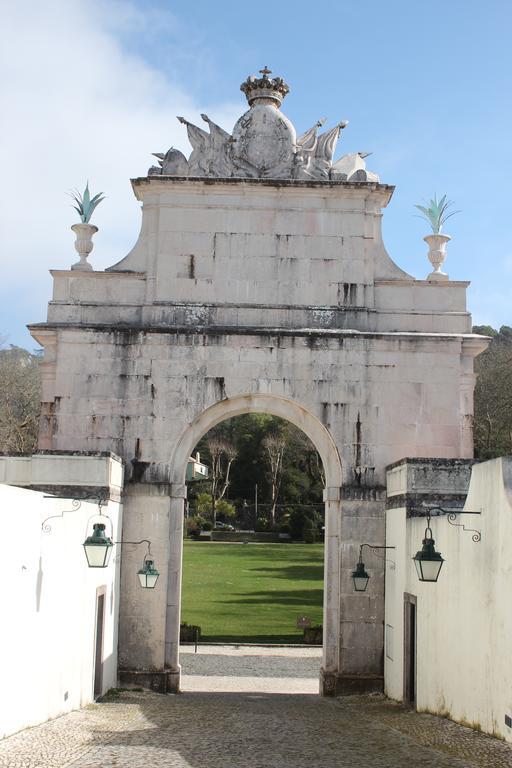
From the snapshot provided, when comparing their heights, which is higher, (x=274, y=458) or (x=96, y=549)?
(x=274, y=458)

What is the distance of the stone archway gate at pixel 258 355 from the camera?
15.3 metres

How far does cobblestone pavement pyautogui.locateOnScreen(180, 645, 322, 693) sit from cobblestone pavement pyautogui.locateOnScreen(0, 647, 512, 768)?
2.24 meters

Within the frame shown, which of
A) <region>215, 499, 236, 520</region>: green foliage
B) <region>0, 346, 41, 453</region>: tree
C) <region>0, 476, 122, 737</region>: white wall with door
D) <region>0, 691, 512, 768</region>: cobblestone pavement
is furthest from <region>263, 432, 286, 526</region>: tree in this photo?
<region>0, 691, 512, 768</region>: cobblestone pavement

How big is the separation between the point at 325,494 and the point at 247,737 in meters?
5.99

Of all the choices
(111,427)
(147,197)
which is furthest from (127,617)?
(147,197)

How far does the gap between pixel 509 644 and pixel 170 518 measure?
775 cm

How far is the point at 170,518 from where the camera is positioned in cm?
1546

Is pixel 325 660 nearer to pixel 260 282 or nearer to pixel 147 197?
pixel 260 282

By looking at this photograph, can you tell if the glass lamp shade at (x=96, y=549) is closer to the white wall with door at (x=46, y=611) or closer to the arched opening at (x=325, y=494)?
the white wall with door at (x=46, y=611)

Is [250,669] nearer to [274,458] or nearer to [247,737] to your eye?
[247,737]

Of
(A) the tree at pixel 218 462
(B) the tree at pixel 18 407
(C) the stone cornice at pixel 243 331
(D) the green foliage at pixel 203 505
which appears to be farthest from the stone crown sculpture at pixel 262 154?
(D) the green foliage at pixel 203 505

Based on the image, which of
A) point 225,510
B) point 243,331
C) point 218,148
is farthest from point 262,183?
point 225,510

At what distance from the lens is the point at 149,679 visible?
49.1 ft

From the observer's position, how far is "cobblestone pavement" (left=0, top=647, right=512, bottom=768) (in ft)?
27.8
